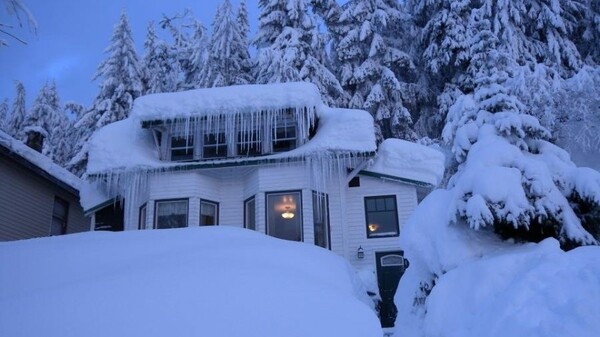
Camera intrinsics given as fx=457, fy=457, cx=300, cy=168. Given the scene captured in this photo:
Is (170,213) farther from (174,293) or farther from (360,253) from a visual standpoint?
(174,293)

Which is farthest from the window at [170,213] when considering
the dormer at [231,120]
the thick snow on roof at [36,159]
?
the thick snow on roof at [36,159]

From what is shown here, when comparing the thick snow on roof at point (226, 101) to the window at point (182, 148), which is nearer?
the thick snow on roof at point (226, 101)

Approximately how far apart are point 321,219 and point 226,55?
14610 mm

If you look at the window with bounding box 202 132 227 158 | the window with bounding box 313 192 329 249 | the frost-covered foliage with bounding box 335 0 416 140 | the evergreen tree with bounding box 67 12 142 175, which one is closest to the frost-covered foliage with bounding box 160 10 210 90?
the evergreen tree with bounding box 67 12 142 175

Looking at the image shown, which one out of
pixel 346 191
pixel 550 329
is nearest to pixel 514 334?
pixel 550 329

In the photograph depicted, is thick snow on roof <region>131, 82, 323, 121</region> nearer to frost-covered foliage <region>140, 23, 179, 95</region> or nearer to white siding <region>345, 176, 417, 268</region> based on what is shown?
white siding <region>345, 176, 417, 268</region>

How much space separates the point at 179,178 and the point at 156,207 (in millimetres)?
1045

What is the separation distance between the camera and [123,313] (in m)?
4.16

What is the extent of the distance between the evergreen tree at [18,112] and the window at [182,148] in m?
24.3

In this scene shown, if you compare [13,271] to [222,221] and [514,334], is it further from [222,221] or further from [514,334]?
[222,221]

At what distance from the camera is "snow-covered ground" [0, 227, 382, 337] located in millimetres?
4027

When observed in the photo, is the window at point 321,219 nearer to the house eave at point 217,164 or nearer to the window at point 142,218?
the house eave at point 217,164

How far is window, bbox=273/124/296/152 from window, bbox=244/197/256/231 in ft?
5.59

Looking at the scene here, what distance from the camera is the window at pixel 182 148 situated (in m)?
13.7
